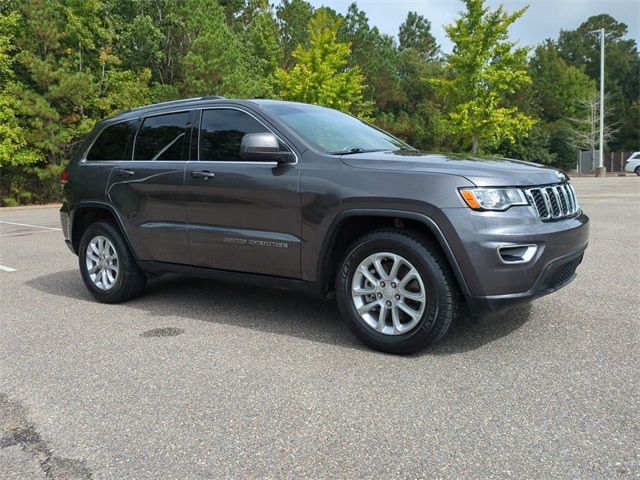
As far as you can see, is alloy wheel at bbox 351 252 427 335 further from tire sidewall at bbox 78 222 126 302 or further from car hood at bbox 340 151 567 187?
tire sidewall at bbox 78 222 126 302

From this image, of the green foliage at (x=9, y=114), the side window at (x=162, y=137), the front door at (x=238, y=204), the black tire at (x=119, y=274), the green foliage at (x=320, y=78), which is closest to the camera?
the front door at (x=238, y=204)

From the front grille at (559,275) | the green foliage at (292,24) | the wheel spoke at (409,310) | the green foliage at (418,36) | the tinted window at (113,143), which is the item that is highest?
the green foliage at (418,36)

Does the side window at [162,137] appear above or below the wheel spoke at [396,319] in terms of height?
above

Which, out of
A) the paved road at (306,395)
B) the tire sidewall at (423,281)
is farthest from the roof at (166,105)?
the tire sidewall at (423,281)

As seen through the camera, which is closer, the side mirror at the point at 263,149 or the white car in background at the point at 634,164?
the side mirror at the point at 263,149

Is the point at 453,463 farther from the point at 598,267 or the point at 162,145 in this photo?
the point at 598,267

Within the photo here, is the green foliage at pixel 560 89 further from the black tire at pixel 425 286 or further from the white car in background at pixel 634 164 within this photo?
the black tire at pixel 425 286

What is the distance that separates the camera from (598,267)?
263 inches

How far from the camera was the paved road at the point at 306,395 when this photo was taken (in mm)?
2639

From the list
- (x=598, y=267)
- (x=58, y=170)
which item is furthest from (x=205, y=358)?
A: (x=58, y=170)

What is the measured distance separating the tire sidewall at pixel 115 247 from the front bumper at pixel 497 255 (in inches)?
128

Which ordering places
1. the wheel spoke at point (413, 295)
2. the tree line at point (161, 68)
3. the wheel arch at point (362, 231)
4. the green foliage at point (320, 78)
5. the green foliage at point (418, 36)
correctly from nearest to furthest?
the wheel arch at point (362, 231), the wheel spoke at point (413, 295), the tree line at point (161, 68), the green foliage at point (320, 78), the green foliage at point (418, 36)

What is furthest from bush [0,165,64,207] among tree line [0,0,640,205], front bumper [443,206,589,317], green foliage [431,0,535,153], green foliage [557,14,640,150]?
green foliage [557,14,640,150]

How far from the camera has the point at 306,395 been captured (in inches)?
132
